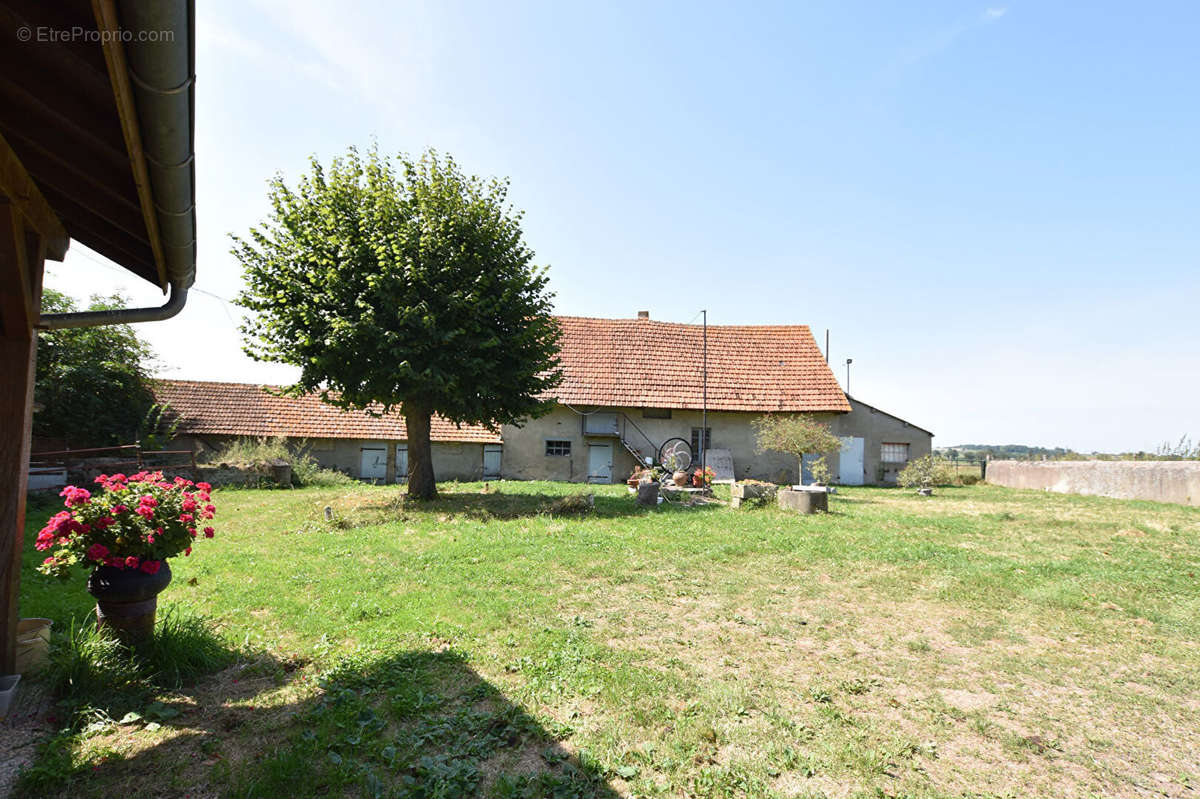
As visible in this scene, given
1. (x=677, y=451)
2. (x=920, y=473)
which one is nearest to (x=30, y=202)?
(x=677, y=451)

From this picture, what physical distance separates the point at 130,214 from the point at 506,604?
15.4 ft

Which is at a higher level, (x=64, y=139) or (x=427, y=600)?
(x=64, y=139)

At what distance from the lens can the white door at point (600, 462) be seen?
22750mm

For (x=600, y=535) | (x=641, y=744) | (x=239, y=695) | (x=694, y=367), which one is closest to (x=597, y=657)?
(x=641, y=744)

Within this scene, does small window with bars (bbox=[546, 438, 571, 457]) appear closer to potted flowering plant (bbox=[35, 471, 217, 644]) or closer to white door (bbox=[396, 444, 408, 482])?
white door (bbox=[396, 444, 408, 482])

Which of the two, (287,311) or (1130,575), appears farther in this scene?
(287,311)

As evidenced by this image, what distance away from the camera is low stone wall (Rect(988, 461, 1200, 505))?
16.7 meters

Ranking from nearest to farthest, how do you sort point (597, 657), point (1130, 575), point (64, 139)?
point (64, 139) < point (597, 657) < point (1130, 575)

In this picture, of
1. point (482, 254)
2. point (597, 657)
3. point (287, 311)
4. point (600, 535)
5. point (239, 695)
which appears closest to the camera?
point (239, 695)

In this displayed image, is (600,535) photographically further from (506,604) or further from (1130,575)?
(1130,575)

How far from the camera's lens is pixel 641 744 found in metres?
3.41

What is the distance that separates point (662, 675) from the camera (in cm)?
436

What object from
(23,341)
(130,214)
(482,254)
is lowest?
(23,341)

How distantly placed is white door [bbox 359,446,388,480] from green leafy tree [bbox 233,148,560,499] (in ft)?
32.2
